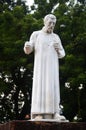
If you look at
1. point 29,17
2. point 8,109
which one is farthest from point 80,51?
point 8,109

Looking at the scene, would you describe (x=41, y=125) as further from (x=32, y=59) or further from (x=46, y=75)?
(x=32, y=59)

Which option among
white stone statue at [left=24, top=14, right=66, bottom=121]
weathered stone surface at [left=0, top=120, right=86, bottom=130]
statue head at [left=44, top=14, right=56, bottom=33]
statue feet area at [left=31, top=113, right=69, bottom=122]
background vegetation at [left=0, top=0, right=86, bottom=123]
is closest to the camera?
weathered stone surface at [left=0, top=120, right=86, bottom=130]

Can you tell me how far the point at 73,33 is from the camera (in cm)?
1898

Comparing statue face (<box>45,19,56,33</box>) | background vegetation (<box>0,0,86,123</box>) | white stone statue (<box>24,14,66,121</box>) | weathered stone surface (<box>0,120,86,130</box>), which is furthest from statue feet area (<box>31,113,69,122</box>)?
background vegetation (<box>0,0,86,123</box>)

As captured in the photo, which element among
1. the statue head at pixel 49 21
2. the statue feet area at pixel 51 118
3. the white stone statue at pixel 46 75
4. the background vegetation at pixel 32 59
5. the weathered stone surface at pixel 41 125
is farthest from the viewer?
the background vegetation at pixel 32 59

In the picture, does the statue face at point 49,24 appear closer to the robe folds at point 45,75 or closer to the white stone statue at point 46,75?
the white stone statue at point 46,75

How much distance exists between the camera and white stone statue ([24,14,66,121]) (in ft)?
26.5

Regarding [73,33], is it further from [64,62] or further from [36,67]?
[36,67]

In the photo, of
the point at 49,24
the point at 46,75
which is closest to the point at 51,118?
the point at 46,75

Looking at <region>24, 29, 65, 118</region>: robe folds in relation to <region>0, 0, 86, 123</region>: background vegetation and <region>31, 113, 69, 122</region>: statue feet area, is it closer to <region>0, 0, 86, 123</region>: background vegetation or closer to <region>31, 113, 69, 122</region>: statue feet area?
<region>31, 113, 69, 122</region>: statue feet area

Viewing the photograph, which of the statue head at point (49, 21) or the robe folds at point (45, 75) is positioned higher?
the statue head at point (49, 21)

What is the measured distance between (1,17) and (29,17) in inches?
53.1

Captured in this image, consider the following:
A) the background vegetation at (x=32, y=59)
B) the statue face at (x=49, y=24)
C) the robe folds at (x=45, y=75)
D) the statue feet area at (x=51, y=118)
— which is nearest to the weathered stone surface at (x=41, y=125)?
the statue feet area at (x=51, y=118)

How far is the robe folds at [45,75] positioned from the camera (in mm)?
8086
